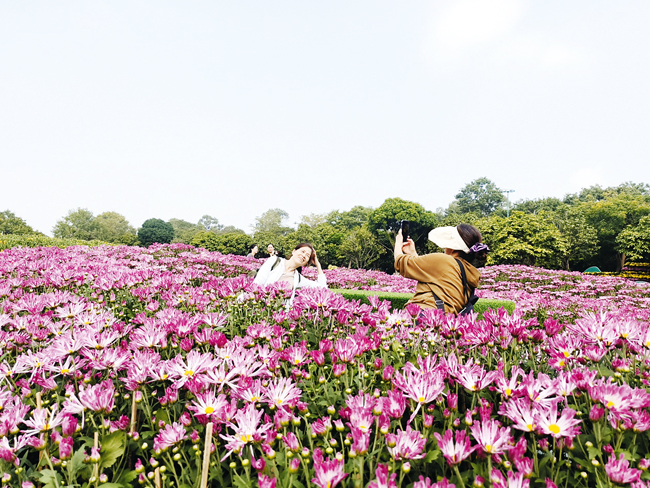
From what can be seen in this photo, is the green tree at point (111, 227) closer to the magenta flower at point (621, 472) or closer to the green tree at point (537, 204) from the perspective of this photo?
the green tree at point (537, 204)

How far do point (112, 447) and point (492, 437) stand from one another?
1.16 metres

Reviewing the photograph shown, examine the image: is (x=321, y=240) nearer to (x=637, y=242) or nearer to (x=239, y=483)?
(x=637, y=242)

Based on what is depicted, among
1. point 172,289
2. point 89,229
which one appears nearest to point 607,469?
point 172,289

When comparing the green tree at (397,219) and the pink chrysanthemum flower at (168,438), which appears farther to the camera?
the green tree at (397,219)

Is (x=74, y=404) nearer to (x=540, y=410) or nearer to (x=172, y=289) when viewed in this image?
(x=540, y=410)

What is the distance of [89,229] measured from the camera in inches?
3113

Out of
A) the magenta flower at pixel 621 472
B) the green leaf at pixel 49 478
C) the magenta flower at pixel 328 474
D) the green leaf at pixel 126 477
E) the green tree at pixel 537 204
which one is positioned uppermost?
the green tree at pixel 537 204

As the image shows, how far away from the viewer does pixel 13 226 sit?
56.4 meters

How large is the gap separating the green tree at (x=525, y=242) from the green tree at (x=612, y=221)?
410 inches

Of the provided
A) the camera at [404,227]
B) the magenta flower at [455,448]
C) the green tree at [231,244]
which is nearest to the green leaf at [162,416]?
the magenta flower at [455,448]

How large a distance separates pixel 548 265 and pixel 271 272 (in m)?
Result: 30.3

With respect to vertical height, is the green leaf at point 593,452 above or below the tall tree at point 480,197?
below

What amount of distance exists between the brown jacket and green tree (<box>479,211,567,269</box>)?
26.7m

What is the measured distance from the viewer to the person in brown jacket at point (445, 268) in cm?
367
